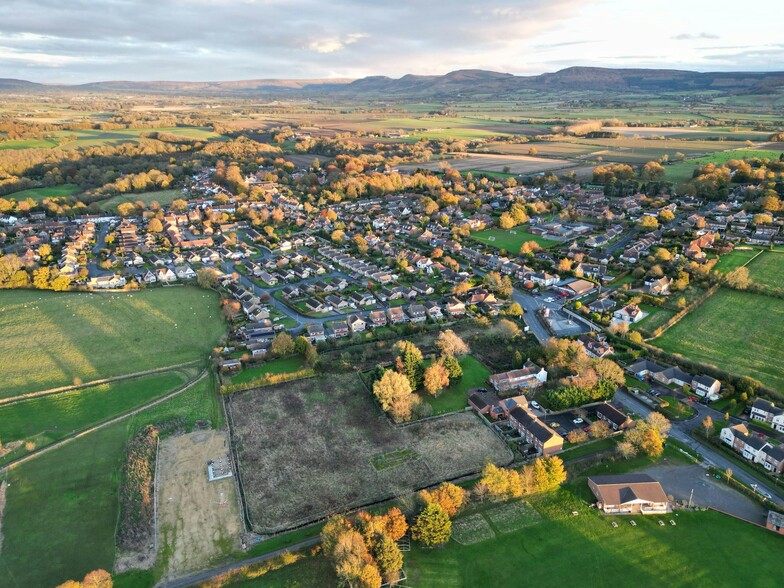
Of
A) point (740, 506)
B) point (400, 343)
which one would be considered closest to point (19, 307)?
point (400, 343)

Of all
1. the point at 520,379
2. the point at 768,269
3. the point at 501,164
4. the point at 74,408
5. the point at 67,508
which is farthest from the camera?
the point at 501,164

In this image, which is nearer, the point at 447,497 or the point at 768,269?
the point at 447,497

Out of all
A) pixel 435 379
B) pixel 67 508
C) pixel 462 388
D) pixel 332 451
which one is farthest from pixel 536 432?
pixel 67 508

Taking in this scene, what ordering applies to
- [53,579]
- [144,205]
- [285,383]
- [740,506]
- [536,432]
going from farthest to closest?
[144,205] < [285,383] < [536,432] < [740,506] < [53,579]

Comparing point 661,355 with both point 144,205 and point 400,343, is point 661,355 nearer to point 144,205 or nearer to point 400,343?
point 400,343

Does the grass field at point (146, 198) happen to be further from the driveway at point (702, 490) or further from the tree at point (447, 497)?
the driveway at point (702, 490)

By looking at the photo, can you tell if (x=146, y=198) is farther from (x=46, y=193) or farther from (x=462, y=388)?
(x=462, y=388)

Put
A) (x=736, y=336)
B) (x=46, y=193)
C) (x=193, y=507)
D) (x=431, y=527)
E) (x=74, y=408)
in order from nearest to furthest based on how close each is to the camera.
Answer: (x=431, y=527)
(x=193, y=507)
(x=74, y=408)
(x=736, y=336)
(x=46, y=193)

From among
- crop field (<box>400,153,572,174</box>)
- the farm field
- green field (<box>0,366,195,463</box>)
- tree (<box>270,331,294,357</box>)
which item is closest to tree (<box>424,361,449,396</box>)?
tree (<box>270,331,294,357</box>)
